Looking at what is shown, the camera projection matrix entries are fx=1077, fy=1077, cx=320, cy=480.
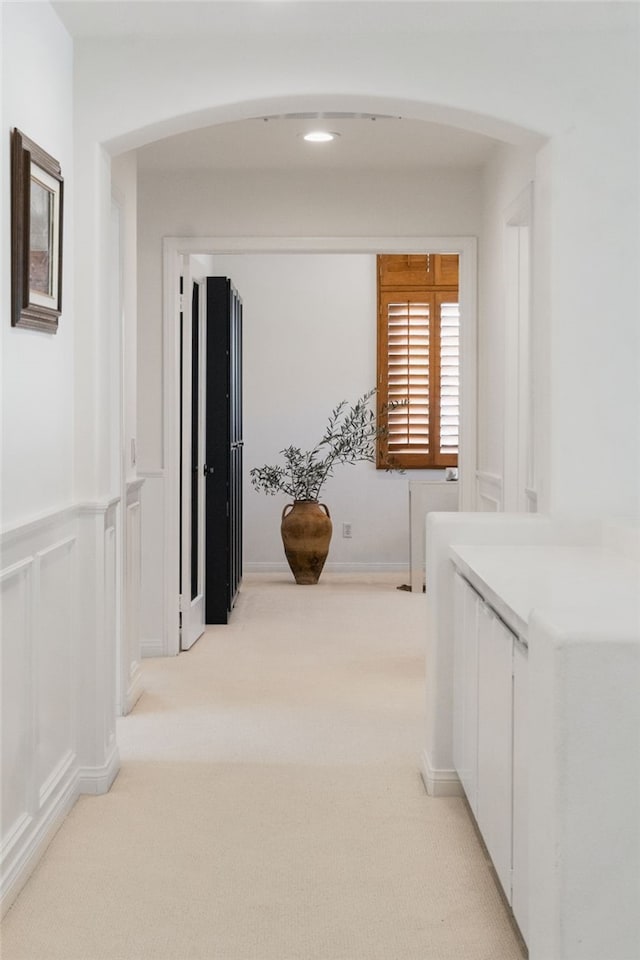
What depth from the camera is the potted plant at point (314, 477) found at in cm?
793

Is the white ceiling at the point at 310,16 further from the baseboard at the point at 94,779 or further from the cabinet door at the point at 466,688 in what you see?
the baseboard at the point at 94,779

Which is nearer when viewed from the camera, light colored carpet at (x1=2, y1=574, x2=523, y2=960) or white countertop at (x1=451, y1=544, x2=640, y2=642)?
white countertop at (x1=451, y1=544, x2=640, y2=642)

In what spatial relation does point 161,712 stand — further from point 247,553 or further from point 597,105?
point 247,553

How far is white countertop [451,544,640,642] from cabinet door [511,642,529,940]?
0.25 feet


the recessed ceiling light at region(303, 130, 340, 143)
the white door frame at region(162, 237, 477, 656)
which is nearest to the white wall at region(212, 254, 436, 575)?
the white door frame at region(162, 237, 477, 656)

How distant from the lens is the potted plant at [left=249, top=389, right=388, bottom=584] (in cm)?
793

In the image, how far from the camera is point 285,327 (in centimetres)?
856

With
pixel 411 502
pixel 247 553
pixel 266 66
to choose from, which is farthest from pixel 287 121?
pixel 247 553

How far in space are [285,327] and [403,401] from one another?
3.64 ft

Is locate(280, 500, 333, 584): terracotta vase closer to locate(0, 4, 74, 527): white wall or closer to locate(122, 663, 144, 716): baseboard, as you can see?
locate(122, 663, 144, 716): baseboard

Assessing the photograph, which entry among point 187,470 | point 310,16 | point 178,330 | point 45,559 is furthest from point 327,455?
point 45,559

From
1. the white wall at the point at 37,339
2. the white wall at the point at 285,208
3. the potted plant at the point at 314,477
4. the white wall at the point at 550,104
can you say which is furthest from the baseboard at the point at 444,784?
the potted plant at the point at 314,477

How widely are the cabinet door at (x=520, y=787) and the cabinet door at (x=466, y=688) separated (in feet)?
1.83

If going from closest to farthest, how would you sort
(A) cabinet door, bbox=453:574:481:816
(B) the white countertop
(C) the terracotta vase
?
(B) the white countertop
(A) cabinet door, bbox=453:574:481:816
(C) the terracotta vase
